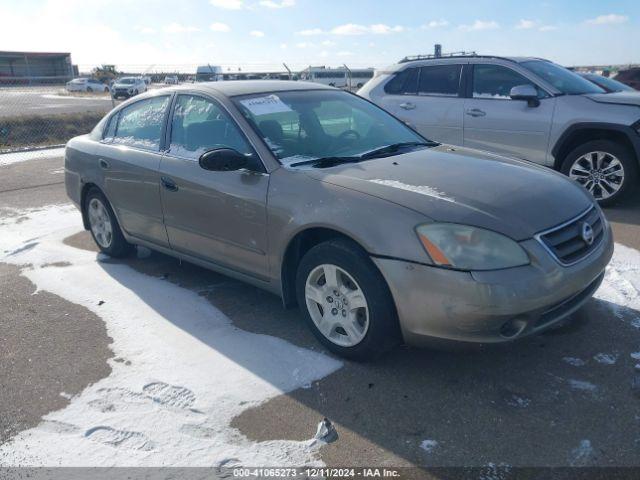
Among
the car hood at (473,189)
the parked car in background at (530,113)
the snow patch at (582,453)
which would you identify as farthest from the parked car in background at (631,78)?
the snow patch at (582,453)

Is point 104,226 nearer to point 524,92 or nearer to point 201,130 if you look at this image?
point 201,130

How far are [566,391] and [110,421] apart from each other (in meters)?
2.38

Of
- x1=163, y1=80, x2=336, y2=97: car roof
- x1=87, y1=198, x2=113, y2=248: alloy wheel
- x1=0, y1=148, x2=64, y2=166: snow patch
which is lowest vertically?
x1=0, y1=148, x2=64, y2=166: snow patch

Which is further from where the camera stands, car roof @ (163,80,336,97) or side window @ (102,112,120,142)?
side window @ (102,112,120,142)

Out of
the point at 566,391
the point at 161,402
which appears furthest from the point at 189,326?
the point at 566,391

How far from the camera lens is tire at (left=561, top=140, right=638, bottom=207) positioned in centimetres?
627

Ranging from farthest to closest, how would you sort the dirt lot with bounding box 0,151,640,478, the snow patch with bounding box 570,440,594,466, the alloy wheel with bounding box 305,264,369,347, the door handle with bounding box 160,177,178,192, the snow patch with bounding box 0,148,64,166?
the snow patch with bounding box 0,148,64,166
the door handle with bounding box 160,177,178,192
the alloy wheel with bounding box 305,264,369,347
the dirt lot with bounding box 0,151,640,478
the snow patch with bounding box 570,440,594,466

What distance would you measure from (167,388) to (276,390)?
2.04 ft

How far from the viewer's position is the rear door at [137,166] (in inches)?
178

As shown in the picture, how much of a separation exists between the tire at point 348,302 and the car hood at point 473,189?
39cm

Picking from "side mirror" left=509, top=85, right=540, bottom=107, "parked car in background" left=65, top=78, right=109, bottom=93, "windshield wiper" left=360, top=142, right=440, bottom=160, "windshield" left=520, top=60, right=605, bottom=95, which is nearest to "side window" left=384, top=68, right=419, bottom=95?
"windshield" left=520, top=60, right=605, bottom=95

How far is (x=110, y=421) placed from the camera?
292cm

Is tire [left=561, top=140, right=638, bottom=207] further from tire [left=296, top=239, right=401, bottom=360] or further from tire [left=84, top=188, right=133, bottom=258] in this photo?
tire [left=84, top=188, right=133, bottom=258]

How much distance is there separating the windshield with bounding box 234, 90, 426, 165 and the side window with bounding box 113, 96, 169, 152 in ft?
2.98
